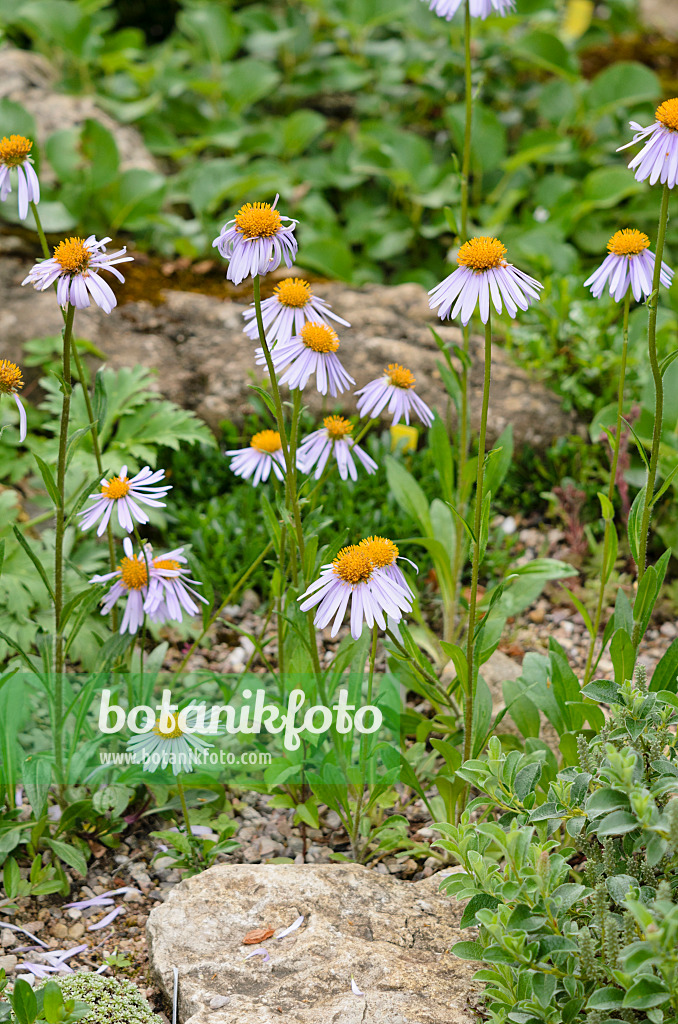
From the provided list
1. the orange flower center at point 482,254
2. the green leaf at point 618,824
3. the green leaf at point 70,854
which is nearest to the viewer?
the green leaf at point 618,824

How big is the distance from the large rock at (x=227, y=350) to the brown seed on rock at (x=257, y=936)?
5.65 feet

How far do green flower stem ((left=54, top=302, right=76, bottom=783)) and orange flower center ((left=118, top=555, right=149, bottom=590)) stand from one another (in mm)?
144

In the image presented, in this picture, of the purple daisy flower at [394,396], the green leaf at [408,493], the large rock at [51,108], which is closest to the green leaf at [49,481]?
the purple daisy flower at [394,396]

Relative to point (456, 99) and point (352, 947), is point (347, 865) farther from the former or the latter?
point (456, 99)

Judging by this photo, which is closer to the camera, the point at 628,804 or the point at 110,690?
the point at 628,804

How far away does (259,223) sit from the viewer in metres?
1.59

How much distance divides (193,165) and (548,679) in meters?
3.07

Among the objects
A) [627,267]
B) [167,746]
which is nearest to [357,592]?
[167,746]

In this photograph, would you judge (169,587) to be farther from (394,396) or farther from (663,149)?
(663,149)

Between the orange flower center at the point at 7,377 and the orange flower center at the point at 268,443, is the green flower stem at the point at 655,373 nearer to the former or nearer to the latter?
the orange flower center at the point at 268,443

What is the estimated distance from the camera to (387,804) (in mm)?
2049

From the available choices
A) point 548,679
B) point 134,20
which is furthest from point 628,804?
point 134,20

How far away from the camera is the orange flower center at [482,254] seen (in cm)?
152

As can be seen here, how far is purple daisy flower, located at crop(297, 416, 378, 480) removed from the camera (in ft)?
6.35
